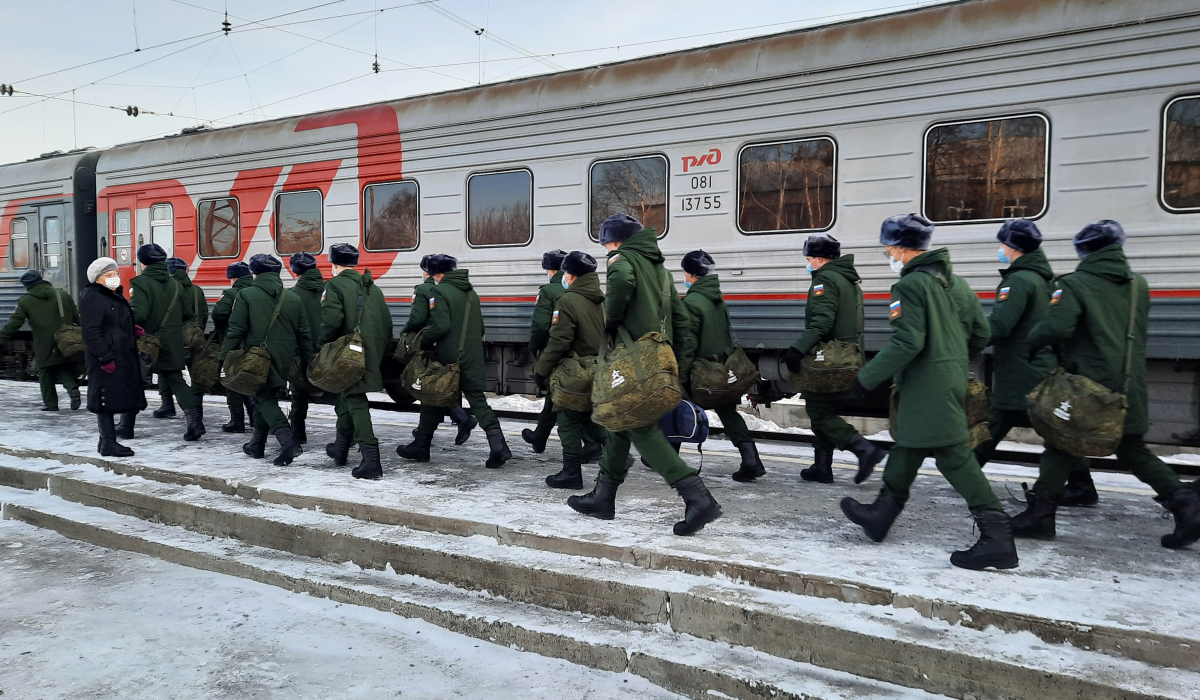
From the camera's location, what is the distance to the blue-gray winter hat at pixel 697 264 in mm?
6340

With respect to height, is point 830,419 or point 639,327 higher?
point 639,327

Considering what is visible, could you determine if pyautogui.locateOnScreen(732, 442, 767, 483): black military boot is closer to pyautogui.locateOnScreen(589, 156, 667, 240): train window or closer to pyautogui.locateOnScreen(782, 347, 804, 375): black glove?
pyautogui.locateOnScreen(782, 347, 804, 375): black glove

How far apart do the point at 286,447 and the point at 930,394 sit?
503 cm

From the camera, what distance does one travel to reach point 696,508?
4.57 m

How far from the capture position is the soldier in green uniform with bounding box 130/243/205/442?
8602 millimetres

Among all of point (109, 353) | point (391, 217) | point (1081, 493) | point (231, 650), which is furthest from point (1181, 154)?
point (109, 353)

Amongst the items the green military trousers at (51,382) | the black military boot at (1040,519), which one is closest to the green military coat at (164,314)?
the green military trousers at (51,382)

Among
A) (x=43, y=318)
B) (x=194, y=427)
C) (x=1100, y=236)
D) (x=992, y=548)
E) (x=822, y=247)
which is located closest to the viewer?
(x=992, y=548)

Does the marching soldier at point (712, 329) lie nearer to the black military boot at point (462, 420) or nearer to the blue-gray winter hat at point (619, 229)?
the blue-gray winter hat at point (619, 229)

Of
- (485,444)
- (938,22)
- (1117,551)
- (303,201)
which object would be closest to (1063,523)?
(1117,551)

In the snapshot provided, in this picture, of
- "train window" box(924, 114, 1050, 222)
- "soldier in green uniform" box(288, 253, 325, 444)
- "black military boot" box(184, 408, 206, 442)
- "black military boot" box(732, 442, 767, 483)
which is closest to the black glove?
"black military boot" box(732, 442, 767, 483)

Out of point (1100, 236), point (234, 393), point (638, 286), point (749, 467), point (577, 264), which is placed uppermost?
point (1100, 236)

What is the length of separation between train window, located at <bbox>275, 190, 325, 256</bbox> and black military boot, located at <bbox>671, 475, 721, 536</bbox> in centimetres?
734

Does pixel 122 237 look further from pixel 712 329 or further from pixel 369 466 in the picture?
pixel 712 329
